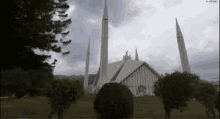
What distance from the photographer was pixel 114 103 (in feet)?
15.2

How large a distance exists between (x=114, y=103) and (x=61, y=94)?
9.08ft

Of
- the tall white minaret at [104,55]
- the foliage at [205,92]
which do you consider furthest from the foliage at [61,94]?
the tall white minaret at [104,55]

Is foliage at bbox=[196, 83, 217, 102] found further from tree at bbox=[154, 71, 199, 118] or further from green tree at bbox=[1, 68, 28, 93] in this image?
green tree at bbox=[1, 68, 28, 93]

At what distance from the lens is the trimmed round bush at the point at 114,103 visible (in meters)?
4.59

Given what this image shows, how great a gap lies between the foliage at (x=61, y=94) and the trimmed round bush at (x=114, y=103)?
1505mm

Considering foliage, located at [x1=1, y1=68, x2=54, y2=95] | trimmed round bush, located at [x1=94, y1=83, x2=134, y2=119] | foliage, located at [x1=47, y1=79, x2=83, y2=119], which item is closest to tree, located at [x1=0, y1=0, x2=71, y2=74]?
foliage, located at [x1=1, y1=68, x2=54, y2=95]

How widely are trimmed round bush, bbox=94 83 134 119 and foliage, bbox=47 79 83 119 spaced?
1505 millimetres

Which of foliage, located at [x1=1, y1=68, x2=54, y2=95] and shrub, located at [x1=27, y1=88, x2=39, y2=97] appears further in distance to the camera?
shrub, located at [x1=27, y1=88, x2=39, y2=97]

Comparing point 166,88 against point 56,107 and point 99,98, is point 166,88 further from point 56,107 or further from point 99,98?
point 56,107

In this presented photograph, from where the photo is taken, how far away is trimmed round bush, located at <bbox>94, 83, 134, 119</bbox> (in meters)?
4.59

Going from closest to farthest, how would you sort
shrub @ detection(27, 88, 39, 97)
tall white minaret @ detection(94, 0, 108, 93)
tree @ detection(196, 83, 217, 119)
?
tree @ detection(196, 83, 217, 119) → shrub @ detection(27, 88, 39, 97) → tall white minaret @ detection(94, 0, 108, 93)

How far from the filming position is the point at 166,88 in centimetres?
593

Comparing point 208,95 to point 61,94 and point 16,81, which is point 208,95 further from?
point 16,81

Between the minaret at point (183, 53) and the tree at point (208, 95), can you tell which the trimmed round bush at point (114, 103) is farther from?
the minaret at point (183, 53)
